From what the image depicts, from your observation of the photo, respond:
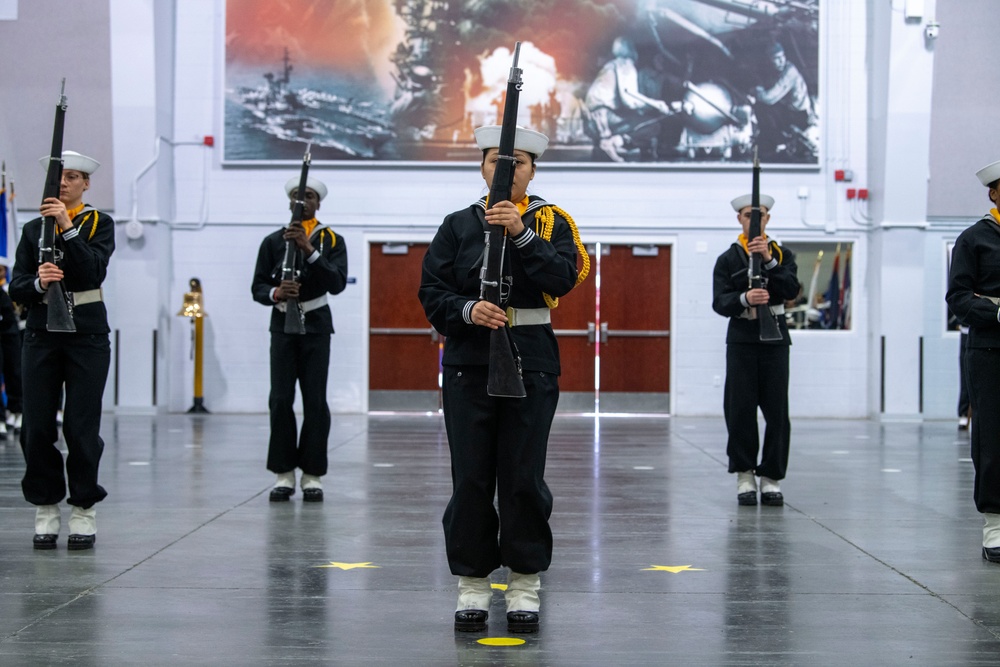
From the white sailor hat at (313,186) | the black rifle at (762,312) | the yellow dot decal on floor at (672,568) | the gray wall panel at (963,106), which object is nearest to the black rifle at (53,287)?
the white sailor hat at (313,186)

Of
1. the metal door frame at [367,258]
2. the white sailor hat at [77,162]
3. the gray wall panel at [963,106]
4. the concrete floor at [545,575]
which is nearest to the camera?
the concrete floor at [545,575]

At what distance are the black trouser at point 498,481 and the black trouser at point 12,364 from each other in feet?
34.0

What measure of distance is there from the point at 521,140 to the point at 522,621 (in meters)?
1.76

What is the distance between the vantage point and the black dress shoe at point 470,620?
171 inches

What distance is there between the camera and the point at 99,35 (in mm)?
17250

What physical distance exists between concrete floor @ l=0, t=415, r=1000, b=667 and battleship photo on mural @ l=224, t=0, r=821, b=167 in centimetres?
801

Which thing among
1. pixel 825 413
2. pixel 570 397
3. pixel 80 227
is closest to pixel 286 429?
pixel 80 227

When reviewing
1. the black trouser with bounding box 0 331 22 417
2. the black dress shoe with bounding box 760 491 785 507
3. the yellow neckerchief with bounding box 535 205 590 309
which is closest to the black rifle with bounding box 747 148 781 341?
the black dress shoe with bounding box 760 491 785 507

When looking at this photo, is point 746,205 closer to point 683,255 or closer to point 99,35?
point 683,255

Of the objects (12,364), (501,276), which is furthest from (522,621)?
(12,364)

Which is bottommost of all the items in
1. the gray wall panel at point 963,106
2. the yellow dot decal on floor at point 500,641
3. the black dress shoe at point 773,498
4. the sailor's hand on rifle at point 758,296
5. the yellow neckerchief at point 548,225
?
the black dress shoe at point 773,498

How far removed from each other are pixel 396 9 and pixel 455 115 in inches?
67.0

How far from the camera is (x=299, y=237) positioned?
25.4ft

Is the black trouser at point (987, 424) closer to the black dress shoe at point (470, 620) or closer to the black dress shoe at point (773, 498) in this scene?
the black dress shoe at point (773, 498)
